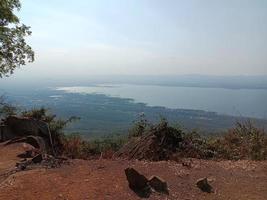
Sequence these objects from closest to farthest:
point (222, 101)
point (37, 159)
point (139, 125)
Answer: point (37, 159) → point (139, 125) → point (222, 101)

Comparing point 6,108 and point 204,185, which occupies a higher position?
point 6,108

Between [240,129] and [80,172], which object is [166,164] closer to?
[80,172]

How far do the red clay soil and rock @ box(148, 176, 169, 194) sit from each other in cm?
12

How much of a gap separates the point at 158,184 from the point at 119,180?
2.34ft

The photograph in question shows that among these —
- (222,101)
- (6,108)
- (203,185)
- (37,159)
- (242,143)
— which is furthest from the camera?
(222,101)

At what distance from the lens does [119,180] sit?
733 cm

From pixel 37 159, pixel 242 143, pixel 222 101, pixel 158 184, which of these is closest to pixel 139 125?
pixel 242 143

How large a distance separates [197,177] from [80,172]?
216cm

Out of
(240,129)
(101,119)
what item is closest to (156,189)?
(240,129)

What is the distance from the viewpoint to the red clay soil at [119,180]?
6.80 meters

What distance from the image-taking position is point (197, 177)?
26.0ft

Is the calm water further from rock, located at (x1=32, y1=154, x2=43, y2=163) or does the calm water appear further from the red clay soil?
rock, located at (x1=32, y1=154, x2=43, y2=163)

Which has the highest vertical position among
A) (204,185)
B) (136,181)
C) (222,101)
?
(136,181)

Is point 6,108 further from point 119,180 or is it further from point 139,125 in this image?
point 119,180
